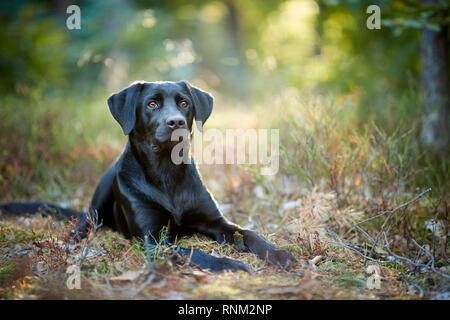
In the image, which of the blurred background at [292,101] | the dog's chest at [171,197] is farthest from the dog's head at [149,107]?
the blurred background at [292,101]

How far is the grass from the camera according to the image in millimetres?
2338

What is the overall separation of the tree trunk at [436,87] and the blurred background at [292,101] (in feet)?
0.04

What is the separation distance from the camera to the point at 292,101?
193 inches

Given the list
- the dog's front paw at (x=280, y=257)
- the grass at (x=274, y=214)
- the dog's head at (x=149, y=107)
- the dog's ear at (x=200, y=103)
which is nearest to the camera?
the grass at (x=274, y=214)

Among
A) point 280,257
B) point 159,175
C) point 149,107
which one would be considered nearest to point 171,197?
point 159,175

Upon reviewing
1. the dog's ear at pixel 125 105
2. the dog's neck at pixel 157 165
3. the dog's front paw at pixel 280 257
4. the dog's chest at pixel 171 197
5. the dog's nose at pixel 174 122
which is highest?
the dog's ear at pixel 125 105

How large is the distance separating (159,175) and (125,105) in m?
0.62

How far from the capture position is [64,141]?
5594mm

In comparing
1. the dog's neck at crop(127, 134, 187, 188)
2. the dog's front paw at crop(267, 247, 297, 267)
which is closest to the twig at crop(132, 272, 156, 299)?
the dog's front paw at crop(267, 247, 297, 267)

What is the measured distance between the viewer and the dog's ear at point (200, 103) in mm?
3365

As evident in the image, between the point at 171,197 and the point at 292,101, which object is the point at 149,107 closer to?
the point at 171,197

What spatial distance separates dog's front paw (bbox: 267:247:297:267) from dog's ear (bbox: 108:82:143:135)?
1.43 m

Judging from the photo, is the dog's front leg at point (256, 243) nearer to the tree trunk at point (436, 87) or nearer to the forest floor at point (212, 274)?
the forest floor at point (212, 274)
